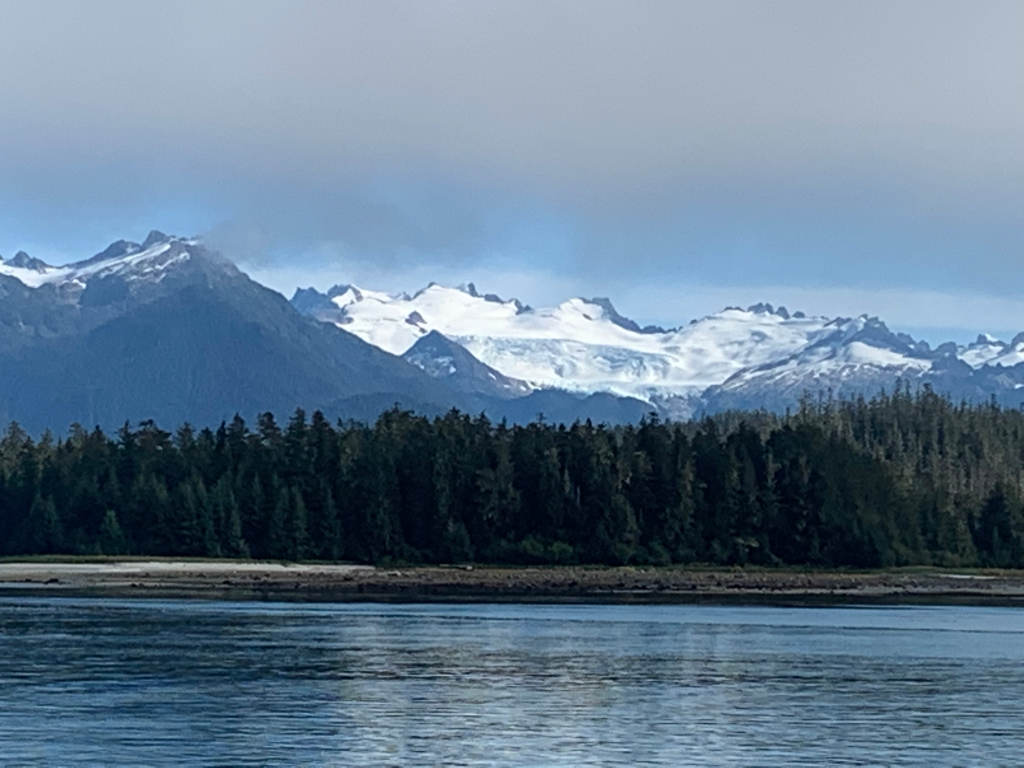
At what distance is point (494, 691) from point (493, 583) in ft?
296

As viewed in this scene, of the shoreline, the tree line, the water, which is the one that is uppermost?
the tree line

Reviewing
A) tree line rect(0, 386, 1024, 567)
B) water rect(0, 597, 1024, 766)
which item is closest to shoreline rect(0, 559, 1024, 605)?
tree line rect(0, 386, 1024, 567)

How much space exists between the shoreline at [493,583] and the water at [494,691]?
29.9 m

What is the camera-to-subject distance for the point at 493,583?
155m

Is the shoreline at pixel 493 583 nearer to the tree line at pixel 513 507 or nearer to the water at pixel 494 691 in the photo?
the tree line at pixel 513 507

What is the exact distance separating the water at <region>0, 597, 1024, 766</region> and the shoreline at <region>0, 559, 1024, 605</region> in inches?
1179

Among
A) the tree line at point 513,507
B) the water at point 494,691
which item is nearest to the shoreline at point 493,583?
the tree line at point 513,507

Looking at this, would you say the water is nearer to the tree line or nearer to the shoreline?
the shoreline

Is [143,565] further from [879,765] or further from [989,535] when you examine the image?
[879,765]

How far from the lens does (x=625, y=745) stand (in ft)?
170

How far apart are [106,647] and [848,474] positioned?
11513 centimetres

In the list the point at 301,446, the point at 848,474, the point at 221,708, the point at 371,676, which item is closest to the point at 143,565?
the point at 301,446

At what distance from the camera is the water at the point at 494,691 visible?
5044 cm

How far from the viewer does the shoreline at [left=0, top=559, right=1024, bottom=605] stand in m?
137
